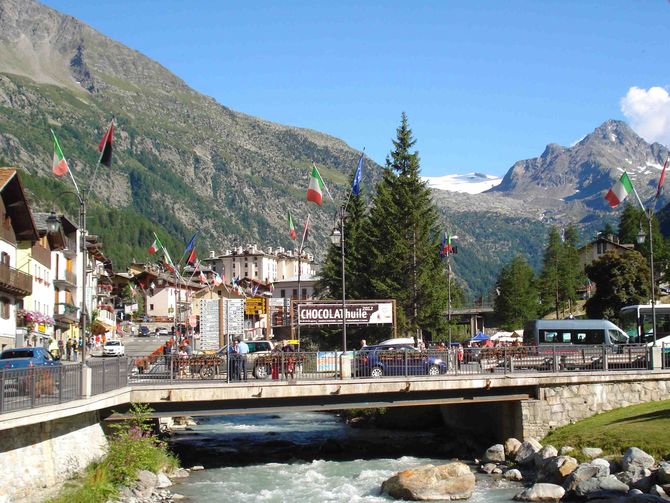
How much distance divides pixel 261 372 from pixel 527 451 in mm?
12049

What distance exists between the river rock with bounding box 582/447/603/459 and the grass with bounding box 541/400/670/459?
24cm

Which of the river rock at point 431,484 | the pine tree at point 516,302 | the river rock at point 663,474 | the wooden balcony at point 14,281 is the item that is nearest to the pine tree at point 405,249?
the wooden balcony at point 14,281

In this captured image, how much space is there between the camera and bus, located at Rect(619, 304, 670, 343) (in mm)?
57469

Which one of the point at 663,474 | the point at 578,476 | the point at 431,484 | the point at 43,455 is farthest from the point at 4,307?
the point at 663,474

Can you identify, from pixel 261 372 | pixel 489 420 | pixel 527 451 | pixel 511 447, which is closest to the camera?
pixel 527 451

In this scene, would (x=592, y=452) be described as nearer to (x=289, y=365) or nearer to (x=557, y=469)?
(x=557, y=469)

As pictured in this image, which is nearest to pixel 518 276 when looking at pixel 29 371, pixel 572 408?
pixel 572 408

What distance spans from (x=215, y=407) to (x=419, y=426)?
17341mm

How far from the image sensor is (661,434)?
3284 cm

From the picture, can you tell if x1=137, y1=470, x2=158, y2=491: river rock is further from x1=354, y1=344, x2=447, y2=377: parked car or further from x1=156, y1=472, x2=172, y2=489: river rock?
x1=354, y1=344, x2=447, y2=377: parked car

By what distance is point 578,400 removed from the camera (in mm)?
40531

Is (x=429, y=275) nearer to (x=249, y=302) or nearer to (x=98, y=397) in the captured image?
(x=249, y=302)

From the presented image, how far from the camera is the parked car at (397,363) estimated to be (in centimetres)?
4019

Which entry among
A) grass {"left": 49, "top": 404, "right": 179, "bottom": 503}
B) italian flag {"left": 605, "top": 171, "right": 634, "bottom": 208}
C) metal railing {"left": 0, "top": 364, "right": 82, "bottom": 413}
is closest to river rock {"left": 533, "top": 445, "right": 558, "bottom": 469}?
grass {"left": 49, "top": 404, "right": 179, "bottom": 503}
